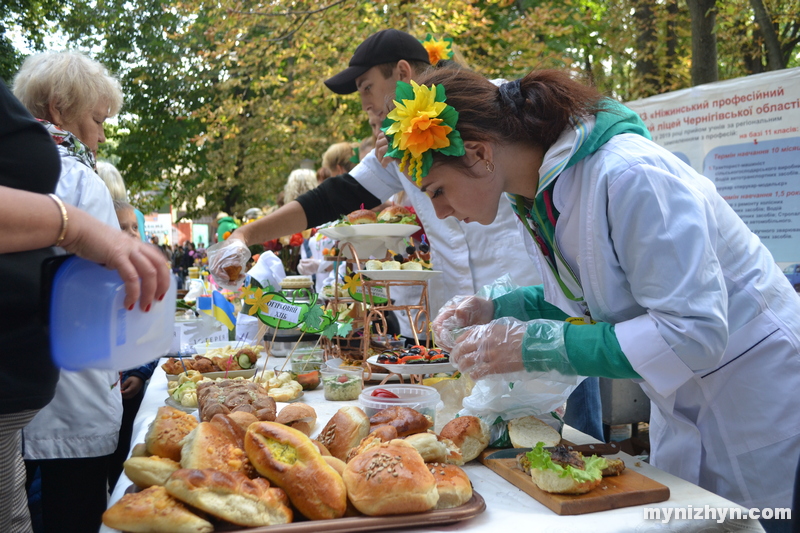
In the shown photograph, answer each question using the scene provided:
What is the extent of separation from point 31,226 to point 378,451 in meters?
0.75

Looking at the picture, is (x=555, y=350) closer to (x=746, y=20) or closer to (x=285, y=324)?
(x=285, y=324)

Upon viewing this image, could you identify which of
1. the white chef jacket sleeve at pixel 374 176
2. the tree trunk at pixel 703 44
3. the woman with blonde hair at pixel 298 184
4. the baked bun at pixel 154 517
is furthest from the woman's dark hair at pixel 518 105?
the tree trunk at pixel 703 44

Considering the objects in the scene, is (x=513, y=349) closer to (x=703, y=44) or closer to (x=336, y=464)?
(x=336, y=464)

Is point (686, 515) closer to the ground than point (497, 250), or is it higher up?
closer to the ground

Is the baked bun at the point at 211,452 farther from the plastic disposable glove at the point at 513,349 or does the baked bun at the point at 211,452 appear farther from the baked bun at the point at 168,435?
the plastic disposable glove at the point at 513,349

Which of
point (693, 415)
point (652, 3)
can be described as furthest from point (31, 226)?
point (652, 3)

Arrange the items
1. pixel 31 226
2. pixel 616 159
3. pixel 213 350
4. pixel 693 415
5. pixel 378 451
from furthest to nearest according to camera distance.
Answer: pixel 213 350 < pixel 693 415 < pixel 616 159 < pixel 378 451 < pixel 31 226

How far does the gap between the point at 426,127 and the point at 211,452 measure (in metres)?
1.00

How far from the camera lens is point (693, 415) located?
1.66 m

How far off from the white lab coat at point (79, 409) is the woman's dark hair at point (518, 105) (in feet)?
3.81

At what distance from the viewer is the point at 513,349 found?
5.25 ft

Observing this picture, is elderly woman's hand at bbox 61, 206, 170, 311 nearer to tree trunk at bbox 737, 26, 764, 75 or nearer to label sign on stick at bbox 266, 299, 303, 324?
label sign on stick at bbox 266, 299, 303, 324

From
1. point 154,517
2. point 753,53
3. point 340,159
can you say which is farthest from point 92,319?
point 753,53

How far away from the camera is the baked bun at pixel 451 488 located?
124 centimetres
